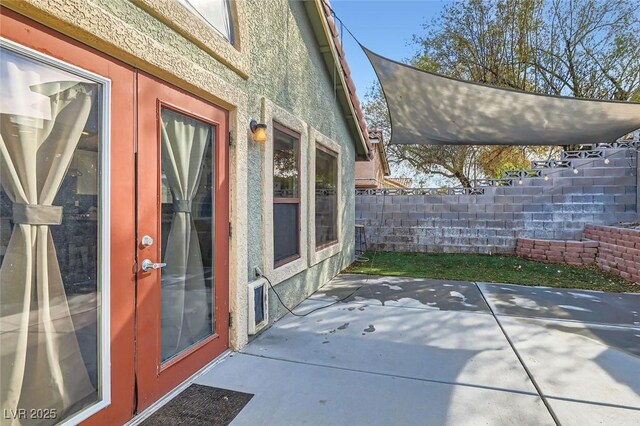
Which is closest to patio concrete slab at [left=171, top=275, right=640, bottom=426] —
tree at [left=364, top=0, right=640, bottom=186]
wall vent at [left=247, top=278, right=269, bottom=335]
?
wall vent at [left=247, top=278, right=269, bottom=335]

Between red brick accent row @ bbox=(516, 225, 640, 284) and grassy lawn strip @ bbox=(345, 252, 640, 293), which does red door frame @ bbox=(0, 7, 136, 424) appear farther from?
red brick accent row @ bbox=(516, 225, 640, 284)

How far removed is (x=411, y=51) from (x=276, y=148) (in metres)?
16.8

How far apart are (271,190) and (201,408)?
2.60 meters

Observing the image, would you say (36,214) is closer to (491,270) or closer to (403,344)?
(403,344)

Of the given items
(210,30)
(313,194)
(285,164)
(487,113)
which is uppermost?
(487,113)

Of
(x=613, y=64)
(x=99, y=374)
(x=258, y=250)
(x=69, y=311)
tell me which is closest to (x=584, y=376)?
(x=258, y=250)

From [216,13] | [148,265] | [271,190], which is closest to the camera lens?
[148,265]

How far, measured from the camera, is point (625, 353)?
11.9 feet

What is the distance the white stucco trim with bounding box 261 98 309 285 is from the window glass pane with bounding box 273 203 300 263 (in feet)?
0.37

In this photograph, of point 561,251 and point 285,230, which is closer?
point 285,230

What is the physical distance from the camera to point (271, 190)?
14.7 feet

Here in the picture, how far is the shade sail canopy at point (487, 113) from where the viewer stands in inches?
262

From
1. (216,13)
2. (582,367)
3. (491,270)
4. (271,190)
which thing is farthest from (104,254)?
(491,270)

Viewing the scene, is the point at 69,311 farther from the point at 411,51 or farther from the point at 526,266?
the point at 411,51
